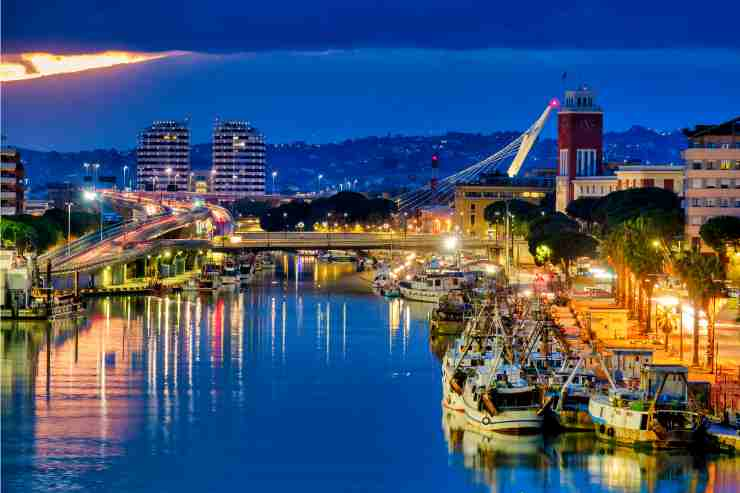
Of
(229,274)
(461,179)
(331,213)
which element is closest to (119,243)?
(229,274)

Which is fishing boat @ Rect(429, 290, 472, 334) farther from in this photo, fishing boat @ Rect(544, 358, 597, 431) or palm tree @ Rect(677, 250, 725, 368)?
fishing boat @ Rect(544, 358, 597, 431)

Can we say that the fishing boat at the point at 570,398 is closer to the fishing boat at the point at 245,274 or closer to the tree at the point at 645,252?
the tree at the point at 645,252

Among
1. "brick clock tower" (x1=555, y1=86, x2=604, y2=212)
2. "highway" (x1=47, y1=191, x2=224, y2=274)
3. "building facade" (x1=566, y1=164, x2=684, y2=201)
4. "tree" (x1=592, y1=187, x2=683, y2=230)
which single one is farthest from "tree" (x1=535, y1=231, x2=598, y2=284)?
"brick clock tower" (x1=555, y1=86, x2=604, y2=212)

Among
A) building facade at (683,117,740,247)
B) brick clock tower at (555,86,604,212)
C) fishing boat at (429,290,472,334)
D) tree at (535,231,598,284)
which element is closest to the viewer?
fishing boat at (429,290,472,334)

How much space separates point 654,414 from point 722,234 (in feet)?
82.2

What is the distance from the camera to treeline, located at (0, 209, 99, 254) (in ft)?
223

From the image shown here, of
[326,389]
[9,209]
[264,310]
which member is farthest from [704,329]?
[9,209]

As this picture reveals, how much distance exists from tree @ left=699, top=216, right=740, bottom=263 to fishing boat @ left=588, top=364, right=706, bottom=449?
23.7 metres

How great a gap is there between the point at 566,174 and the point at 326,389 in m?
57.2

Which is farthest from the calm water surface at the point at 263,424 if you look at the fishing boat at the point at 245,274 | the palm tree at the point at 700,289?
the fishing boat at the point at 245,274

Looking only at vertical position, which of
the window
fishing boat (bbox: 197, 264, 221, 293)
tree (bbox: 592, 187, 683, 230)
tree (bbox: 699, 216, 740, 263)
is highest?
the window

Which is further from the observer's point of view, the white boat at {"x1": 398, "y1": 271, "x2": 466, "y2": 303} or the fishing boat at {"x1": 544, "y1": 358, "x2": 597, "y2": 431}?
the white boat at {"x1": 398, "y1": 271, "x2": 466, "y2": 303}

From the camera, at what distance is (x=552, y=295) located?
56.1 metres

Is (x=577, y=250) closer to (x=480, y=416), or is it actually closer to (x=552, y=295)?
(x=552, y=295)
